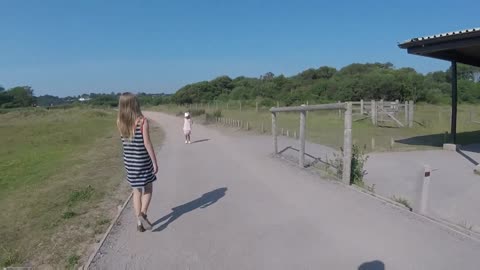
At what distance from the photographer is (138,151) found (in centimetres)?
589

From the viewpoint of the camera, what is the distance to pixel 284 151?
1471 centimetres

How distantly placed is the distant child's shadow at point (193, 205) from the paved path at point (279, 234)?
0.05 ft

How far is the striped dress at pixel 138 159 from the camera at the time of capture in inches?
231

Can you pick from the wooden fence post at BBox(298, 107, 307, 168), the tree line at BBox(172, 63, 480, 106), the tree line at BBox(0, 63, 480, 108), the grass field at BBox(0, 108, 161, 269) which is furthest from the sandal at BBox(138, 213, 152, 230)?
the tree line at BBox(172, 63, 480, 106)

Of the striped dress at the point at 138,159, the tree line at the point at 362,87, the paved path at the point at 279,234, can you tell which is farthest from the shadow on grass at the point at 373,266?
the tree line at the point at 362,87

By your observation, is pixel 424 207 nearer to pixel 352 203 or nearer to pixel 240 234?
pixel 352 203

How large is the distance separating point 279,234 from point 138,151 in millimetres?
2080

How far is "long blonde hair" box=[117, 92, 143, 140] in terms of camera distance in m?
5.79

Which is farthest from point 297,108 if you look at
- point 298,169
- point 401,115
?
point 401,115

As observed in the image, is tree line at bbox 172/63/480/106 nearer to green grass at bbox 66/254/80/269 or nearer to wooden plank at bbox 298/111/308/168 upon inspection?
wooden plank at bbox 298/111/308/168

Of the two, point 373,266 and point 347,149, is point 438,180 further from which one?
point 373,266

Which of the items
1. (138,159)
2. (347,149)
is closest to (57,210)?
(138,159)

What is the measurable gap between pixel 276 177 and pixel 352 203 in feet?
9.16

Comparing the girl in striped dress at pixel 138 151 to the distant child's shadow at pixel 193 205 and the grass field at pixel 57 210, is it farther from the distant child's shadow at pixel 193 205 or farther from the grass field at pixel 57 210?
the grass field at pixel 57 210
